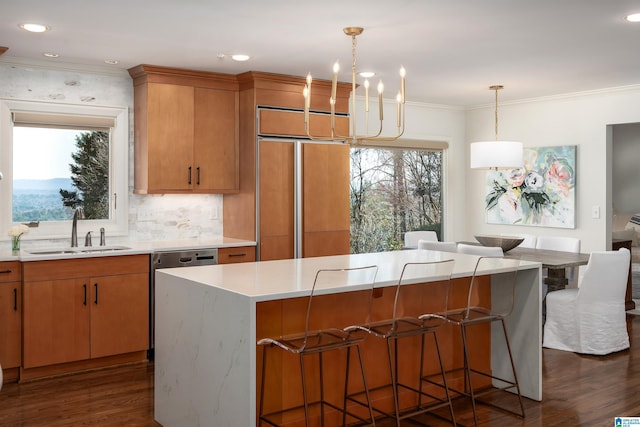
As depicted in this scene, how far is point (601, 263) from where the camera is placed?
5.21 metres

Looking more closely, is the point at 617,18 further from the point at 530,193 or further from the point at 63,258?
the point at 63,258

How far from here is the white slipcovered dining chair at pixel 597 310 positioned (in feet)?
17.1

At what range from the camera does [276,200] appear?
587 centimetres

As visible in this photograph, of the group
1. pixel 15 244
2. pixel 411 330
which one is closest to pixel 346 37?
pixel 411 330

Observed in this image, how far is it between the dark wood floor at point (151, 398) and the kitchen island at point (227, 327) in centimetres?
27

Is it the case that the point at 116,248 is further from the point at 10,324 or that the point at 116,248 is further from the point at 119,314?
the point at 10,324

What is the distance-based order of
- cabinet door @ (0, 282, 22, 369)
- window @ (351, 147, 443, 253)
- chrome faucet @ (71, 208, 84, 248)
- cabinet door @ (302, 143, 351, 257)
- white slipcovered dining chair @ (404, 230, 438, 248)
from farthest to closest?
window @ (351, 147, 443, 253)
white slipcovered dining chair @ (404, 230, 438, 248)
cabinet door @ (302, 143, 351, 257)
chrome faucet @ (71, 208, 84, 248)
cabinet door @ (0, 282, 22, 369)

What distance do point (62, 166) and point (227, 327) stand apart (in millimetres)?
3109

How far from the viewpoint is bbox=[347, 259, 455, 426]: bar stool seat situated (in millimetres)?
3449

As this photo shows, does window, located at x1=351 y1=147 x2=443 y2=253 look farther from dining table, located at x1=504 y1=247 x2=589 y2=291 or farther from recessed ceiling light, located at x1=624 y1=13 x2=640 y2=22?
recessed ceiling light, located at x1=624 y1=13 x2=640 y2=22

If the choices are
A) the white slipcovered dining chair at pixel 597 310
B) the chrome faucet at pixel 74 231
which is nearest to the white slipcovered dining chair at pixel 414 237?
the white slipcovered dining chair at pixel 597 310

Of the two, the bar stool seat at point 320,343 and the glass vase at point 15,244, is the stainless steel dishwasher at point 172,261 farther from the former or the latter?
the bar stool seat at point 320,343

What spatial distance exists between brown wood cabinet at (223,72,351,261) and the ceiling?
0.27 metres

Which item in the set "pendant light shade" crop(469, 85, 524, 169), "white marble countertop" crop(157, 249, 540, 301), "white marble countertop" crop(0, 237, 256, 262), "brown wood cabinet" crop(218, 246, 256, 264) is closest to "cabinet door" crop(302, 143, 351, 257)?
"brown wood cabinet" crop(218, 246, 256, 264)
